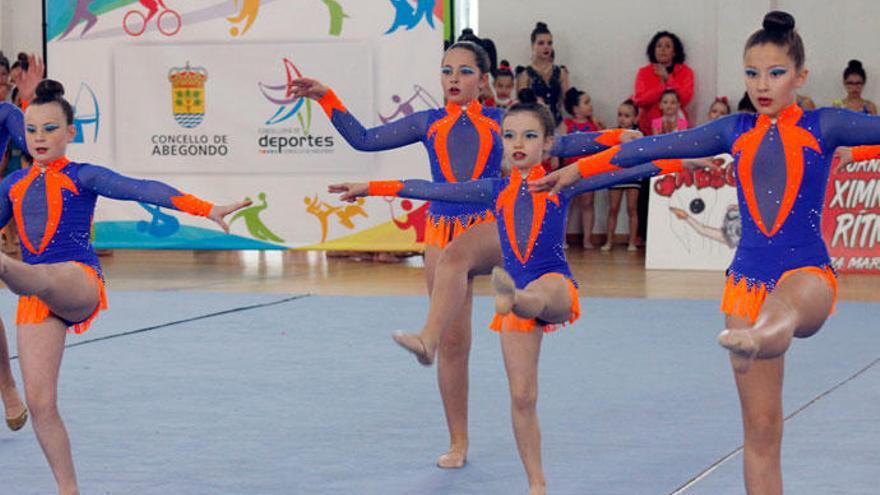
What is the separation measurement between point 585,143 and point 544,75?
8570 millimetres

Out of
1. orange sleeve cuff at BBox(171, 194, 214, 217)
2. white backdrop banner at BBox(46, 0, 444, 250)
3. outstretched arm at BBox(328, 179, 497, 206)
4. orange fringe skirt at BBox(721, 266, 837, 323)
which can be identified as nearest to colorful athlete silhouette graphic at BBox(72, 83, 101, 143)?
white backdrop banner at BBox(46, 0, 444, 250)

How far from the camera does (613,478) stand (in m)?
4.74

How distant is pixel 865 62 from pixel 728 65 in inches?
52.3

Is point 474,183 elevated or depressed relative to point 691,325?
elevated

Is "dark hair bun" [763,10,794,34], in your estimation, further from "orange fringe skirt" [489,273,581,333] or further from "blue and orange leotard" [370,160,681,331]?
"orange fringe skirt" [489,273,581,333]

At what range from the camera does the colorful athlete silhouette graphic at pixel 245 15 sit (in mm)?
11570

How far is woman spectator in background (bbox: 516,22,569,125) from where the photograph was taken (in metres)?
13.1

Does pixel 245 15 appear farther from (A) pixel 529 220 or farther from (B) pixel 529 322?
(B) pixel 529 322

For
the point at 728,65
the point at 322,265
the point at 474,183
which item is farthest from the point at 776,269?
the point at 728,65

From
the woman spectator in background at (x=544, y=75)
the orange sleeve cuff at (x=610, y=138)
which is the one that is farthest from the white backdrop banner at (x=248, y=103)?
the orange sleeve cuff at (x=610, y=138)

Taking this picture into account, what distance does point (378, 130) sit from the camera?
5250 mm

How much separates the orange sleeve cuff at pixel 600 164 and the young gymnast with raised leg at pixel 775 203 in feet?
1.25

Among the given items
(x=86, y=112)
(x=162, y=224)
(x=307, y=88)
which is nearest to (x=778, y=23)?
(x=307, y=88)

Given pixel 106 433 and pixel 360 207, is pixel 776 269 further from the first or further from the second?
pixel 360 207
